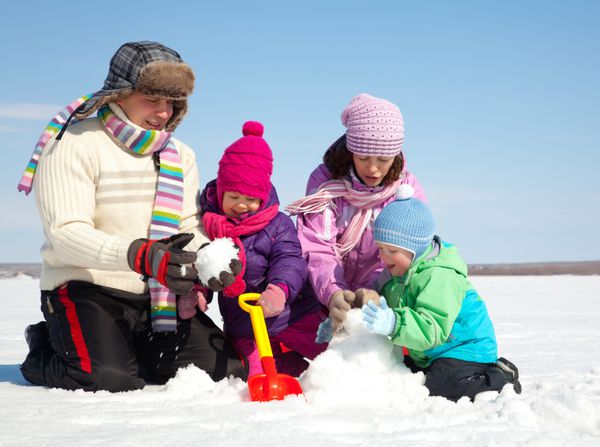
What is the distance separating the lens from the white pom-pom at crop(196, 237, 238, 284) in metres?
3.04

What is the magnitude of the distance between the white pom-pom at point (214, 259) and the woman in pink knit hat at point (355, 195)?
0.61 metres

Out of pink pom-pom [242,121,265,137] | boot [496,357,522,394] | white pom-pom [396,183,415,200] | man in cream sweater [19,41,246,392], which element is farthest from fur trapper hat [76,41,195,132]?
boot [496,357,522,394]

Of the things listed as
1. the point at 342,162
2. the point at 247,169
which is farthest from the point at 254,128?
Answer: the point at 342,162

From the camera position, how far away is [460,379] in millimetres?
2922

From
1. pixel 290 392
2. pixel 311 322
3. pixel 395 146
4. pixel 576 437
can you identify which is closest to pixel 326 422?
pixel 290 392

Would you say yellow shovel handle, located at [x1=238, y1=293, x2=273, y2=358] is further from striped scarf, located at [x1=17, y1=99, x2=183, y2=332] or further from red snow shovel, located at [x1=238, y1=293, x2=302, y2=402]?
striped scarf, located at [x1=17, y1=99, x2=183, y2=332]

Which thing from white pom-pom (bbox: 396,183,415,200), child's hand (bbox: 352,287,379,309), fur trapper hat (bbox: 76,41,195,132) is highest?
fur trapper hat (bbox: 76,41,195,132)

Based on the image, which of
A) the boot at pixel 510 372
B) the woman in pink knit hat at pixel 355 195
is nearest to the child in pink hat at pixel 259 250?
the woman in pink knit hat at pixel 355 195

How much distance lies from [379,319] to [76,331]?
4.95 feet

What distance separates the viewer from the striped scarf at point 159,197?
3.48 metres

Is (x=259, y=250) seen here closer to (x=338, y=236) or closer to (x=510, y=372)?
(x=338, y=236)

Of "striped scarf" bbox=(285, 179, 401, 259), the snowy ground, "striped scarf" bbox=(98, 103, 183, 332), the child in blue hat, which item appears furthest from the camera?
"striped scarf" bbox=(285, 179, 401, 259)

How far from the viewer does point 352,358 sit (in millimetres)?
2893

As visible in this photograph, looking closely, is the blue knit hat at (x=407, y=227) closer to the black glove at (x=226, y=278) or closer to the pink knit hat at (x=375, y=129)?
the pink knit hat at (x=375, y=129)
